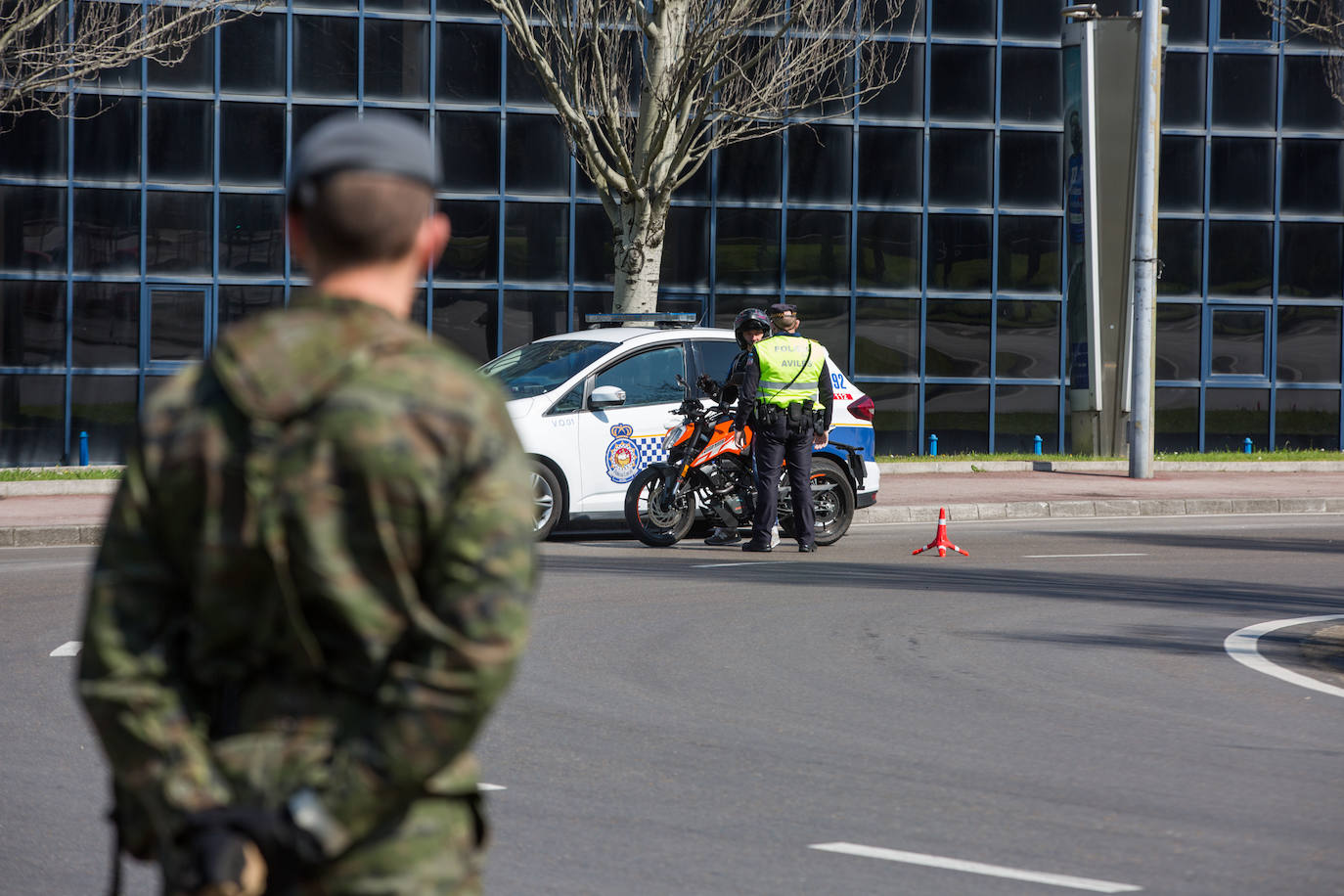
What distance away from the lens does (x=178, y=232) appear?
24.2 meters

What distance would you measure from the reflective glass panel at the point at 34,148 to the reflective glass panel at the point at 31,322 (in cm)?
149

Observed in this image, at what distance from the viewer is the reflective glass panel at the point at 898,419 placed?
1047 inches

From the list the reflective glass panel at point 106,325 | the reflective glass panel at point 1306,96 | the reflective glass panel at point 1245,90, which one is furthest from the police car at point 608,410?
the reflective glass panel at point 1306,96

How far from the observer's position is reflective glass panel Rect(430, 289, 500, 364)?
25047 mm

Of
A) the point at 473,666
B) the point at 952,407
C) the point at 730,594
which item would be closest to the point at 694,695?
the point at 730,594

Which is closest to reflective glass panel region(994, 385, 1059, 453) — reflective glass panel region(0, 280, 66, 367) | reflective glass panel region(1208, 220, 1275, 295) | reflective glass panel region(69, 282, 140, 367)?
reflective glass panel region(1208, 220, 1275, 295)

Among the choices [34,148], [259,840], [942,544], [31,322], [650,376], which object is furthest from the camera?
[31,322]

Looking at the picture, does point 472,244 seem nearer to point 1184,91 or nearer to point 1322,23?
point 1184,91

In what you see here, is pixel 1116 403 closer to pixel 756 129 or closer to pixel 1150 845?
pixel 756 129

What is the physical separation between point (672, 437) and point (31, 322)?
12.8m

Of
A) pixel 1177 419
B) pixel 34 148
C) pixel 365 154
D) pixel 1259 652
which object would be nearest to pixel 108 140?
pixel 34 148

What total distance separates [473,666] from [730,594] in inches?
369

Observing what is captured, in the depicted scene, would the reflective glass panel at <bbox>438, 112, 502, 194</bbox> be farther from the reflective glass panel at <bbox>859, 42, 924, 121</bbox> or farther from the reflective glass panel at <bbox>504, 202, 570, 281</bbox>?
the reflective glass panel at <bbox>859, 42, 924, 121</bbox>

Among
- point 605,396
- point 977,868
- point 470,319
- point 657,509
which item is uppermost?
point 470,319
